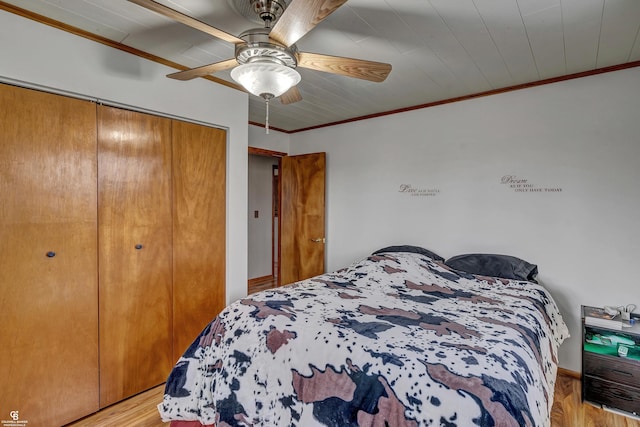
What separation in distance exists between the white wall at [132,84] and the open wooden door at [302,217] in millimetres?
1250

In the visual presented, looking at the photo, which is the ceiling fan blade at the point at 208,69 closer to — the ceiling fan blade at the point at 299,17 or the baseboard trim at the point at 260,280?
the ceiling fan blade at the point at 299,17

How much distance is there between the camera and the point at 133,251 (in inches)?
86.1

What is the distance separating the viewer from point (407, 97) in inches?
117

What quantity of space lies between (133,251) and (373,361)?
1829mm

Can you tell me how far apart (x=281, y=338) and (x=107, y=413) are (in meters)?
1.51

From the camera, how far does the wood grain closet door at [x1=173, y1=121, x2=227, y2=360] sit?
7.96 feet

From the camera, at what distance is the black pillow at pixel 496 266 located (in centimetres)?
244

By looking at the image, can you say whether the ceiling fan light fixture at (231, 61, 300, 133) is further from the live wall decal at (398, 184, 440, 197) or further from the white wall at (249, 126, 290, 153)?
the white wall at (249, 126, 290, 153)

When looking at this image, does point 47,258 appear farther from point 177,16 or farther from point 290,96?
point 290,96

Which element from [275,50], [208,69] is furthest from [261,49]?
[208,69]

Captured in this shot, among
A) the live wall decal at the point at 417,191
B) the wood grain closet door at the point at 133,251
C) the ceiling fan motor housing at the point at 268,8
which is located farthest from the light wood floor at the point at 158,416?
the ceiling fan motor housing at the point at 268,8

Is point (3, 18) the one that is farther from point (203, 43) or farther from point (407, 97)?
point (407, 97)

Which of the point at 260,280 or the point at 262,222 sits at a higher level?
the point at 262,222

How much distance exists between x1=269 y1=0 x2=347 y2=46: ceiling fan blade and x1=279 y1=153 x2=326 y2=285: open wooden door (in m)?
2.55
